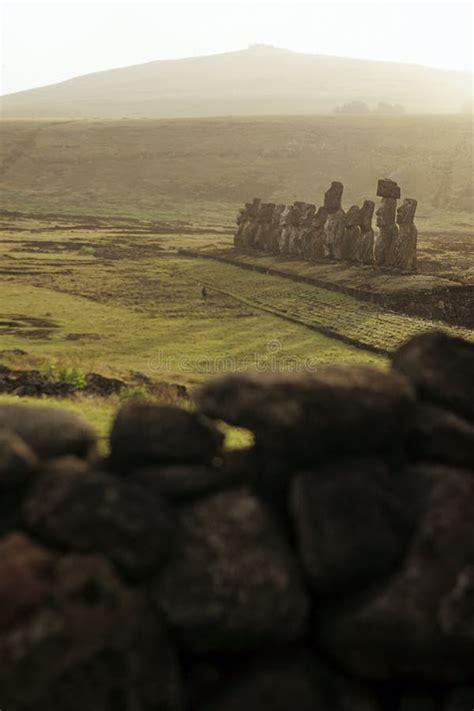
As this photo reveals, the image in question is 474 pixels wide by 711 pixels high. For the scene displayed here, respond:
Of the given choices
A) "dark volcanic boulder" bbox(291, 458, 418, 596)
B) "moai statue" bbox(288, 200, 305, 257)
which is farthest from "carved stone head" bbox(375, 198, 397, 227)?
"dark volcanic boulder" bbox(291, 458, 418, 596)

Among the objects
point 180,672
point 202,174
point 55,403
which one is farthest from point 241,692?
point 202,174

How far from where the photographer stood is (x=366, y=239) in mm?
49250

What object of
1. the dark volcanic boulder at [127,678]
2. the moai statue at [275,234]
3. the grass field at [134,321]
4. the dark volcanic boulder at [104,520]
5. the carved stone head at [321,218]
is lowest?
the grass field at [134,321]

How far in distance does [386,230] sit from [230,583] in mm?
42832

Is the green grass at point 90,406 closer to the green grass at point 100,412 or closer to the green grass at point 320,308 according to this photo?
the green grass at point 100,412

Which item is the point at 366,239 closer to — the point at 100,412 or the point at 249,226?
the point at 249,226

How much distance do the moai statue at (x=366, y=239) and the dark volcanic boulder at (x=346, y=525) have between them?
42434 mm

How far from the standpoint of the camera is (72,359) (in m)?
26.3

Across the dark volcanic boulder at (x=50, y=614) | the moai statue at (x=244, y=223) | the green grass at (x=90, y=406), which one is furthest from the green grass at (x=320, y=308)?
the dark volcanic boulder at (x=50, y=614)

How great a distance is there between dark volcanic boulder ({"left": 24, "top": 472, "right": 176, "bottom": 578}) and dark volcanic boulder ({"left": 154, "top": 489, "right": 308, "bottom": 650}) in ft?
0.64

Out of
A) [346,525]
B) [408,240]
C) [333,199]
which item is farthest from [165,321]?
[346,525]

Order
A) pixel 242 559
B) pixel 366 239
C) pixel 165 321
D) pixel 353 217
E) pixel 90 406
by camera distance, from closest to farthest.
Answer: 1. pixel 242 559
2. pixel 90 406
3. pixel 165 321
4. pixel 366 239
5. pixel 353 217

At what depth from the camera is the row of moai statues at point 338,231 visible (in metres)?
47.3

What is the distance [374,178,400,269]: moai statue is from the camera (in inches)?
1871
